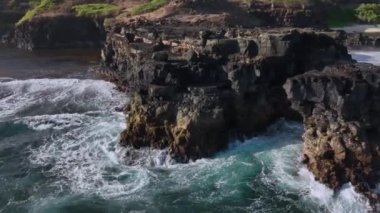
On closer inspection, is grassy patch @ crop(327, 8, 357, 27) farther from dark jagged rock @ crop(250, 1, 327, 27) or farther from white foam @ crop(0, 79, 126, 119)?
white foam @ crop(0, 79, 126, 119)

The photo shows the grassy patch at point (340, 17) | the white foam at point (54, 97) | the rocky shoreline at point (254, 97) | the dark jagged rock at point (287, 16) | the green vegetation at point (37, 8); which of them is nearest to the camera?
the rocky shoreline at point (254, 97)

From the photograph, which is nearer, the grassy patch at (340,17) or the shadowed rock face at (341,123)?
the shadowed rock face at (341,123)

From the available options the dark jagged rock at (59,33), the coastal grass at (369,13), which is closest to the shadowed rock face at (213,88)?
the dark jagged rock at (59,33)

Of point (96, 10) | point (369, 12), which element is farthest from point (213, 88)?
point (369, 12)

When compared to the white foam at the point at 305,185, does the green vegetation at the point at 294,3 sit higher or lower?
higher

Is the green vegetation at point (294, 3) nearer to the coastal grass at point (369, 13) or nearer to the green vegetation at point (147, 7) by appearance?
the coastal grass at point (369, 13)

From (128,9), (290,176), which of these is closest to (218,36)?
(290,176)
